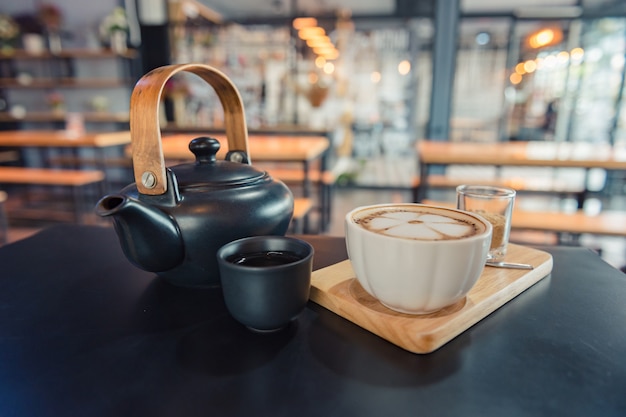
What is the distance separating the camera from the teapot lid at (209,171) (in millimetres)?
579

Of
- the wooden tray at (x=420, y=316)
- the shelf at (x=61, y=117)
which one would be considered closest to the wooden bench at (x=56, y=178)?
the shelf at (x=61, y=117)

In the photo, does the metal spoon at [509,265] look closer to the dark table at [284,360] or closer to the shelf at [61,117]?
the dark table at [284,360]

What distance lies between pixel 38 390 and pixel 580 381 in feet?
1.70

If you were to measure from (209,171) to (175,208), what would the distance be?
0.08 metres

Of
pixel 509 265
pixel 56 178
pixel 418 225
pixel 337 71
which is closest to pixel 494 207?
pixel 509 265

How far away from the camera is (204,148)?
2.06 ft

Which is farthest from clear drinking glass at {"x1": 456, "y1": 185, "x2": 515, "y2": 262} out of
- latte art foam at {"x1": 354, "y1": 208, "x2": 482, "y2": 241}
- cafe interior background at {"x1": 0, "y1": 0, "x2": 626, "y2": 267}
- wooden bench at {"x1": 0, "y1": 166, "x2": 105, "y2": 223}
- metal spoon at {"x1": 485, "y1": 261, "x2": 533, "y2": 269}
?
cafe interior background at {"x1": 0, "y1": 0, "x2": 626, "y2": 267}

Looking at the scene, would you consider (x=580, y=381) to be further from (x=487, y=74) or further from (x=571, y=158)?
(x=487, y=74)

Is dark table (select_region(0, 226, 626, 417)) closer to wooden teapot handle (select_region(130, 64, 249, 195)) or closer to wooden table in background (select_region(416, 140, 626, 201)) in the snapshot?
wooden teapot handle (select_region(130, 64, 249, 195))

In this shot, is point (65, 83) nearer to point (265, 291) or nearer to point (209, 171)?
point (209, 171)

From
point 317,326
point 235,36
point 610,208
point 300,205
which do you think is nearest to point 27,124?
point 235,36

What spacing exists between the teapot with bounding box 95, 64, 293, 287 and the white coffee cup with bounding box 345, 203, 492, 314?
161 mm

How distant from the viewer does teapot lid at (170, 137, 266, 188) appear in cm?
58

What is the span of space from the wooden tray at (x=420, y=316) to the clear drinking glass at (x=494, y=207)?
4cm
